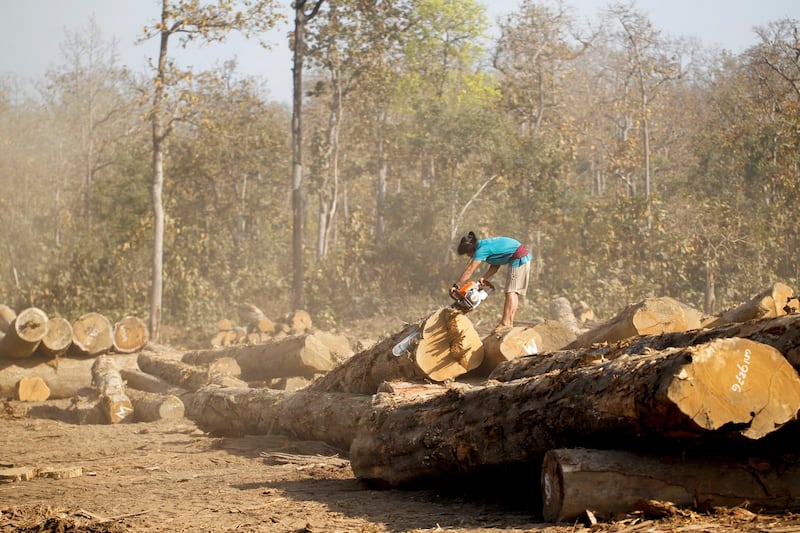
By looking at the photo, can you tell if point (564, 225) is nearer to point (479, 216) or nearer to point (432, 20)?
point (479, 216)

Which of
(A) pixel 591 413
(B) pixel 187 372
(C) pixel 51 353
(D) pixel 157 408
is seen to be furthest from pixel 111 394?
(A) pixel 591 413

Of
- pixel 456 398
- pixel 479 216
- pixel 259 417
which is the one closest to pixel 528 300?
pixel 479 216

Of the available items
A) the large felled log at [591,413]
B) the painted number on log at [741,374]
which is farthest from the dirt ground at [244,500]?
the painted number on log at [741,374]

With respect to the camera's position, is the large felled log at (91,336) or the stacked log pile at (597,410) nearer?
the stacked log pile at (597,410)

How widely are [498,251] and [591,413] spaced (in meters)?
6.09

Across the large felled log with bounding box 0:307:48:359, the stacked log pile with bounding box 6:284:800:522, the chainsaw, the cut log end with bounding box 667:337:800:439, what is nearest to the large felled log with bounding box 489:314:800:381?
the stacked log pile with bounding box 6:284:800:522

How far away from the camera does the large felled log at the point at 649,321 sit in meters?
7.87

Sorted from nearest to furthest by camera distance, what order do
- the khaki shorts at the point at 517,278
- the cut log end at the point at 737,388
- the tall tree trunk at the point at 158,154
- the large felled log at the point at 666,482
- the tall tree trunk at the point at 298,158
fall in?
the cut log end at the point at 737,388, the large felled log at the point at 666,482, the khaki shorts at the point at 517,278, the tall tree trunk at the point at 158,154, the tall tree trunk at the point at 298,158

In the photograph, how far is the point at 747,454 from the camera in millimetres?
4328

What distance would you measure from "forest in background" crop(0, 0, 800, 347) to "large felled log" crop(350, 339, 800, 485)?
16412 millimetres

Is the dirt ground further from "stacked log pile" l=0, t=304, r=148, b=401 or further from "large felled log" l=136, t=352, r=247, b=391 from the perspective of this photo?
"stacked log pile" l=0, t=304, r=148, b=401

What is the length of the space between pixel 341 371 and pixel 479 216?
62.9 ft

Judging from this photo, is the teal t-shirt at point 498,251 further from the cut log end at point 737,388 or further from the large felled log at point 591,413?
the cut log end at point 737,388

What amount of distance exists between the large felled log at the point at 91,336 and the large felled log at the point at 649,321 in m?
9.72
